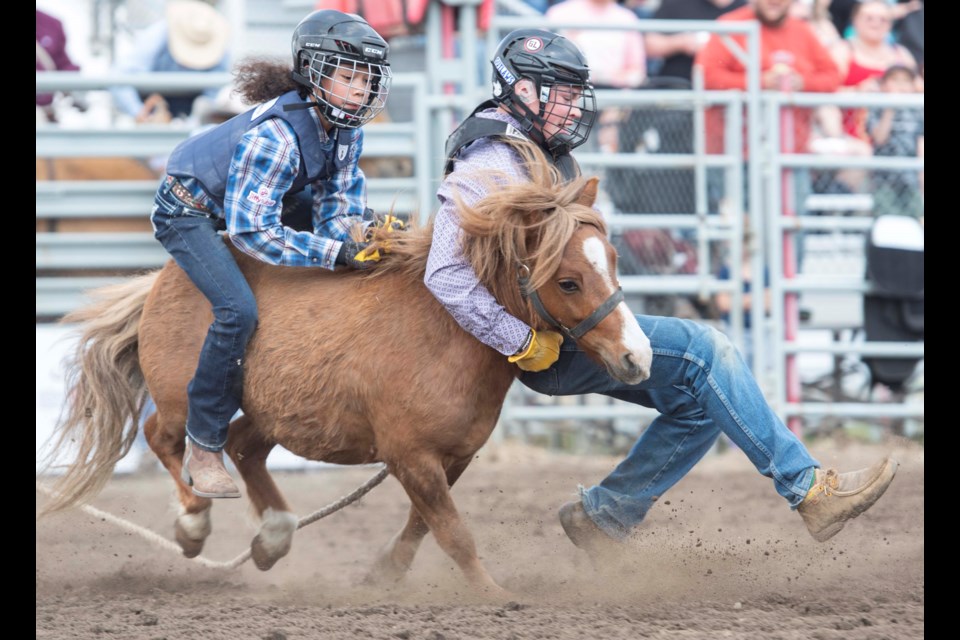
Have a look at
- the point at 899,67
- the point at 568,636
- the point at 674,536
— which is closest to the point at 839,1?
the point at 899,67

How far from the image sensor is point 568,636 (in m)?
3.29

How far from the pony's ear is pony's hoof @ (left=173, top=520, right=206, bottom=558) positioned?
1.93 m

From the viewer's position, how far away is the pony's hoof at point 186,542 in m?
4.41

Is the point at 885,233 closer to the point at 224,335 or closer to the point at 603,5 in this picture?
the point at 603,5

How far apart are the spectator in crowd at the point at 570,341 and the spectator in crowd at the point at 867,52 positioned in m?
4.96

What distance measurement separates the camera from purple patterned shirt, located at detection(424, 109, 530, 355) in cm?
360

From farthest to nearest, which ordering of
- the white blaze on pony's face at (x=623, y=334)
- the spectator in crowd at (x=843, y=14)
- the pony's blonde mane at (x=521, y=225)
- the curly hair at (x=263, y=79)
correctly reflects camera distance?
1. the spectator in crowd at (x=843, y=14)
2. the curly hair at (x=263, y=79)
3. the pony's blonde mane at (x=521, y=225)
4. the white blaze on pony's face at (x=623, y=334)

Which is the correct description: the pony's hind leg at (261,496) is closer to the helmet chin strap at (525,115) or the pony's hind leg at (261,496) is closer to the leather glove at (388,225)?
the leather glove at (388,225)

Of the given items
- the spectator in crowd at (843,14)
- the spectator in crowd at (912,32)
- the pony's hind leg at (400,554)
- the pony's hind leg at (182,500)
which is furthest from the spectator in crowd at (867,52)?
the pony's hind leg at (182,500)

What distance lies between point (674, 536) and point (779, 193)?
3081mm

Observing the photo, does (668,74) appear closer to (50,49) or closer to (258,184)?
(50,49)

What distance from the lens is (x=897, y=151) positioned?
25.5 ft

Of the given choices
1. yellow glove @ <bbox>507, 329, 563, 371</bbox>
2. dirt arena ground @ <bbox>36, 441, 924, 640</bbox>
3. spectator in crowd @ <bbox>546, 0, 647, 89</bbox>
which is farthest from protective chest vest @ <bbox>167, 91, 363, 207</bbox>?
spectator in crowd @ <bbox>546, 0, 647, 89</bbox>

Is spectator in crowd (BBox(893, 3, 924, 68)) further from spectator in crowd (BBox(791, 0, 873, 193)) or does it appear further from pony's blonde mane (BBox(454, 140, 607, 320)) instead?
pony's blonde mane (BBox(454, 140, 607, 320))
